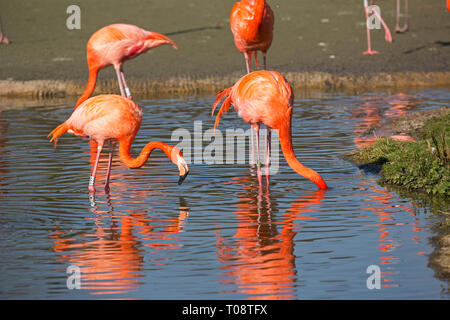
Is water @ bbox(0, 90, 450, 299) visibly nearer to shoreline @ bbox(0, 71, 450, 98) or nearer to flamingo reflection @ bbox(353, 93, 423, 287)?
flamingo reflection @ bbox(353, 93, 423, 287)

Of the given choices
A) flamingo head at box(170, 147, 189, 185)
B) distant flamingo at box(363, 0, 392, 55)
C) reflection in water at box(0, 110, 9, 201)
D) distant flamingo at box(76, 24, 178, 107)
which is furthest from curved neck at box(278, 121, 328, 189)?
distant flamingo at box(363, 0, 392, 55)

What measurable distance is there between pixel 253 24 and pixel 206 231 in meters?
4.10

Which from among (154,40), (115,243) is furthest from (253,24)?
(115,243)

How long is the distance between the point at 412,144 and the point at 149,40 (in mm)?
3841

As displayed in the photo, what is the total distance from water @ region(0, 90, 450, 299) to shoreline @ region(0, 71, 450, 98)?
142 inches

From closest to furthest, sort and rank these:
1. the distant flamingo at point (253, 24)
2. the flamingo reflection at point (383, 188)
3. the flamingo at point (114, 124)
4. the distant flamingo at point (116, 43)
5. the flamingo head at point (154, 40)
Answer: the flamingo reflection at point (383, 188) → the flamingo at point (114, 124) → the distant flamingo at point (253, 24) → the distant flamingo at point (116, 43) → the flamingo head at point (154, 40)

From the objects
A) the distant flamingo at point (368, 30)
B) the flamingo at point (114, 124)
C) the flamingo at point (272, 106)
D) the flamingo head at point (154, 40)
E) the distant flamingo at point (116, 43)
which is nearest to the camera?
the flamingo at point (272, 106)

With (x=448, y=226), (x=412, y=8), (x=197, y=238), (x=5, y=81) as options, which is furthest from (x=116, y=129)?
(x=412, y=8)

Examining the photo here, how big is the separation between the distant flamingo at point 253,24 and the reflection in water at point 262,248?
2.90 m

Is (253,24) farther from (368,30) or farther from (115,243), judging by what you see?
(368,30)

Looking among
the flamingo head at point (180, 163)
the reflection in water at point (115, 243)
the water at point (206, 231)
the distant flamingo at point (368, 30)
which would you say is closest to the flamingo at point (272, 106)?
the water at point (206, 231)

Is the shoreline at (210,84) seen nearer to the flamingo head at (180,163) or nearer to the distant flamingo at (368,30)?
the distant flamingo at (368,30)

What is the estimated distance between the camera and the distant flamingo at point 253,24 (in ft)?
30.0

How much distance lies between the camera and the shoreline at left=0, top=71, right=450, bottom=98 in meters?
12.3
